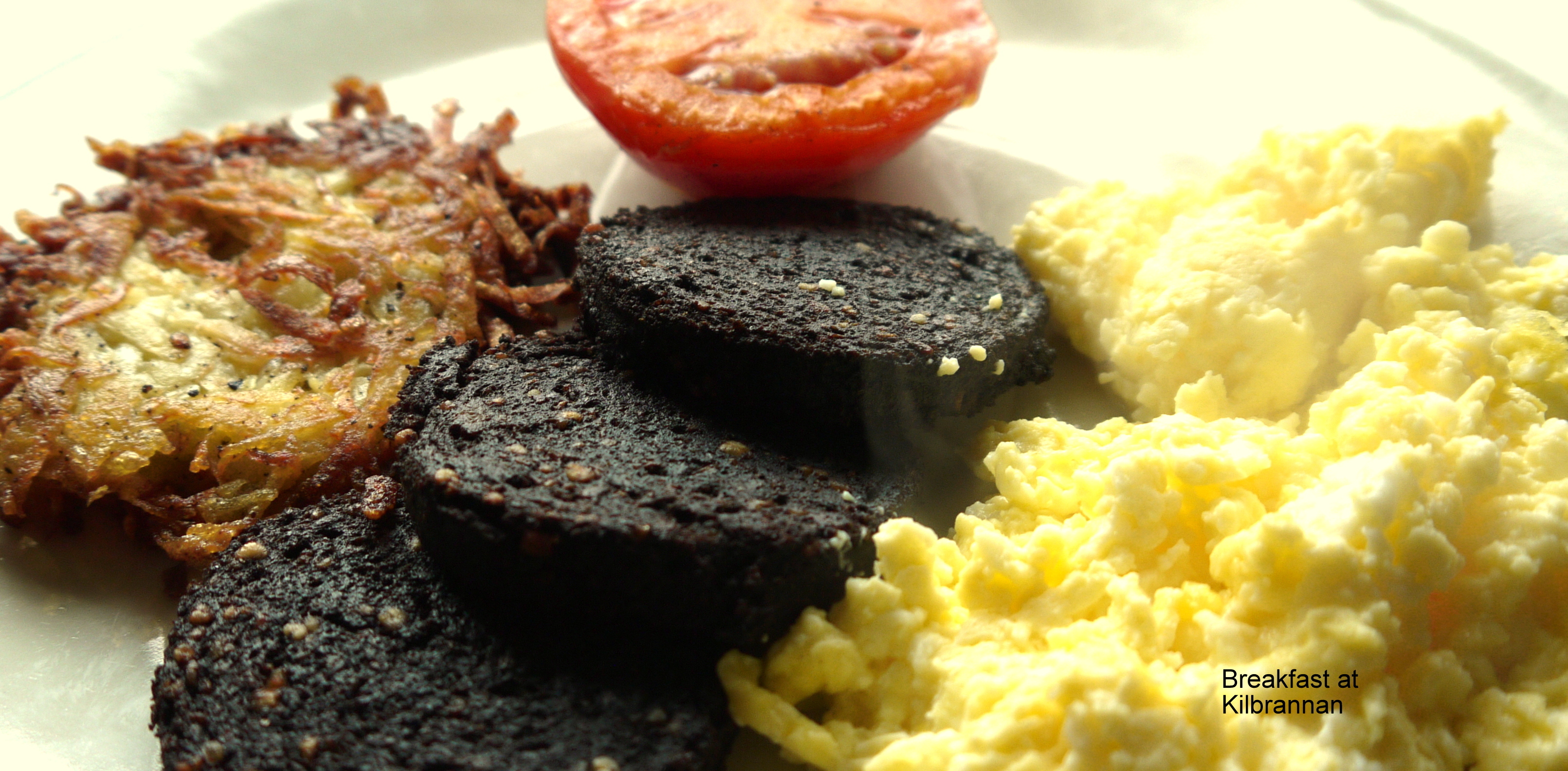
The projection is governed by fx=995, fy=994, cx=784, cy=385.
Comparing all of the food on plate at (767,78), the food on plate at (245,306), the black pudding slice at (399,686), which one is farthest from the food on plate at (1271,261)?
the food on plate at (245,306)

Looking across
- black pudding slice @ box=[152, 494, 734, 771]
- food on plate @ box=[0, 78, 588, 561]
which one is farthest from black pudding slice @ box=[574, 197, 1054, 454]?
black pudding slice @ box=[152, 494, 734, 771]

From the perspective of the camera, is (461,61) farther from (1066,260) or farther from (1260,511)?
(1260,511)

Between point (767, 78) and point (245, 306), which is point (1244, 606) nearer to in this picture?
point (767, 78)

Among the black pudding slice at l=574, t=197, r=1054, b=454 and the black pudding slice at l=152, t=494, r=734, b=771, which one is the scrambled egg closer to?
the black pudding slice at l=152, t=494, r=734, b=771

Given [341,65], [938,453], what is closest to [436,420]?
[938,453]

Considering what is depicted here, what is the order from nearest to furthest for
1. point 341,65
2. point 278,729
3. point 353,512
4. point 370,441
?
point 278,729 → point 353,512 → point 370,441 → point 341,65

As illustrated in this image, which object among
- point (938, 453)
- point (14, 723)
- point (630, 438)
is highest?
point (630, 438)
